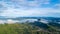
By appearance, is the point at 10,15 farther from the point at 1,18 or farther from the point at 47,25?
the point at 47,25

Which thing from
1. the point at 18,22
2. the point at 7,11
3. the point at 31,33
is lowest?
the point at 31,33

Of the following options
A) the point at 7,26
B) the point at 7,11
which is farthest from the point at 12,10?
the point at 7,26

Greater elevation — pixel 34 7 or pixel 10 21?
pixel 34 7

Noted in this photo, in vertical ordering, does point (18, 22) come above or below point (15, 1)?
below

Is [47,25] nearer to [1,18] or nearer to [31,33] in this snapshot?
[31,33]

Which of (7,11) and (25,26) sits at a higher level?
(7,11)

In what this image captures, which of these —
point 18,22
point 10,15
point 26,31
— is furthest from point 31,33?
point 10,15

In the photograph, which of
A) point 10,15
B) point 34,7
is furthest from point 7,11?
point 34,7

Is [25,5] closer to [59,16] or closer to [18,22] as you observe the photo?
[18,22]
